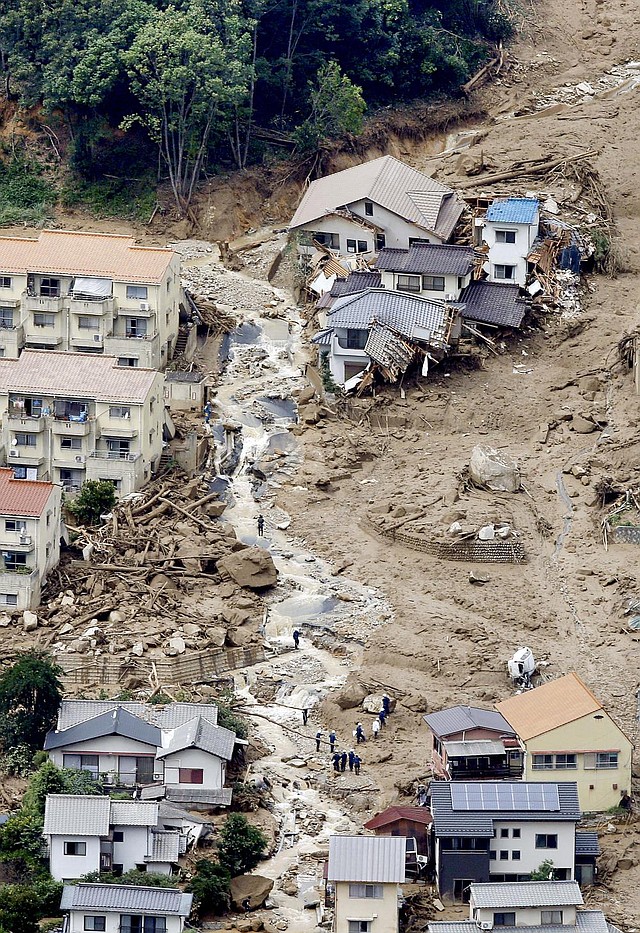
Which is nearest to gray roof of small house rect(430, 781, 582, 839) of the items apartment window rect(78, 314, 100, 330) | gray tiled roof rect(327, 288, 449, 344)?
gray tiled roof rect(327, 288, 449, 344)

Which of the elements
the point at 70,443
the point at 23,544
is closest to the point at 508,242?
the point at 70,443

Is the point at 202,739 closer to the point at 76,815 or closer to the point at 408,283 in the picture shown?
the point at 76,815

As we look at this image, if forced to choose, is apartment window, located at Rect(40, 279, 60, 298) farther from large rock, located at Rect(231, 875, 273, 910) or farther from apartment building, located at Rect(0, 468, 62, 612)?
large rock, located at Rect(231, 875, 273, 910)

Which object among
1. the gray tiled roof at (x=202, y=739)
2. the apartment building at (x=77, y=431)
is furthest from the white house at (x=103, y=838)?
the apartment building at (x=77, y=431)

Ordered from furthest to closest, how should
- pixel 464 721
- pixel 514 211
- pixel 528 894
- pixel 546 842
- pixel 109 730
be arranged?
1. pixel 514 211
2. pixel 464 721
3. pixel 109 730
4. pixel 546 842
5. pixel 528 894

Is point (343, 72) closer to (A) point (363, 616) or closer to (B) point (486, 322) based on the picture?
(B) point (486, 322)

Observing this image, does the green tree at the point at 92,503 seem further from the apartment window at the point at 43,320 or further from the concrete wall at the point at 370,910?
the concrete wall at the point at 370,910
